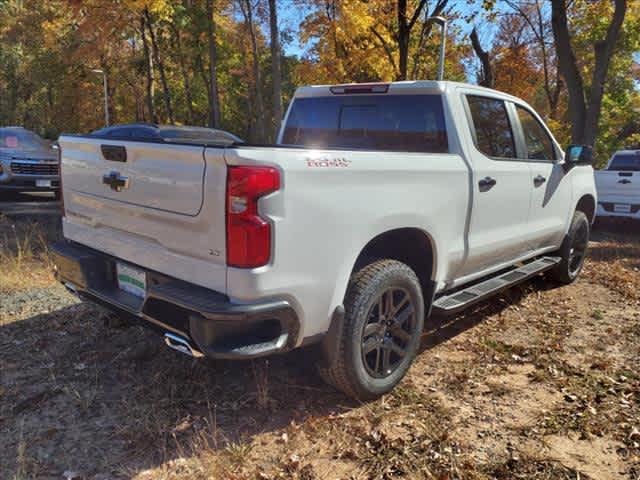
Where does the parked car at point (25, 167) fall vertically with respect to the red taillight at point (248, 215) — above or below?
below

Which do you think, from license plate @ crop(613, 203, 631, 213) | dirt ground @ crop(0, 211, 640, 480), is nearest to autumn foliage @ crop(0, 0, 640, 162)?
license plate @ crop(613, 203, 631, 213)

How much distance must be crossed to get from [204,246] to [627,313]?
178 inches

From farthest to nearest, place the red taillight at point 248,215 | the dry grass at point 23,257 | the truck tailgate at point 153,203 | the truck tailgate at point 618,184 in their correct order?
the truck tailgate at point 618,184 → the dry grass at point 23,257 → the truck tailgate at point 153,203 → the red taillight at point 248,215

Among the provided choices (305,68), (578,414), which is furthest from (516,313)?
(305,68)

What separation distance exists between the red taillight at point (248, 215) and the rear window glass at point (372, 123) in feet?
5.78

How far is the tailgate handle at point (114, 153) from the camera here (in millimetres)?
2949

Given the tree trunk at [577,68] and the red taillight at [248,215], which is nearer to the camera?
the red taillight at [248,215]

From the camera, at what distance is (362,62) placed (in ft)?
51.2

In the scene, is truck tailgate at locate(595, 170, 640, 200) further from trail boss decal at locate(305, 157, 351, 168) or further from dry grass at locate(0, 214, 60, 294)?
dry grass at locate(0, 214, 60, 294)

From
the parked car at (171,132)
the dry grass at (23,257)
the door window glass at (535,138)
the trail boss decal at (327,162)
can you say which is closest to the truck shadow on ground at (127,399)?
the trail boss decal at (327,162)

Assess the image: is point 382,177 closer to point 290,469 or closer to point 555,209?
point 290,469

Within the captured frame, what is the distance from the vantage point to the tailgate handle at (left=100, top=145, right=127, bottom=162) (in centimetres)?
295

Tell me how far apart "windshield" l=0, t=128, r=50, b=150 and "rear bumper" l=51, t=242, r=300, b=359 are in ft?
32.1

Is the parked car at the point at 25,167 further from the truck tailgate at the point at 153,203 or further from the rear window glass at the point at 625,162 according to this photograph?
the rear window glass at the point at 625,162
